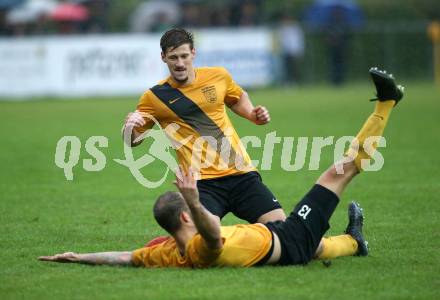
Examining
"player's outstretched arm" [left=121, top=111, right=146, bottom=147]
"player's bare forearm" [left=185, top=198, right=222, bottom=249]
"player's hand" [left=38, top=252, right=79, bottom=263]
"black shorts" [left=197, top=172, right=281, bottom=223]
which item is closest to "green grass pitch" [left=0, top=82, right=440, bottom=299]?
"player's hand" [left=38, top=252, right=79, bottom=263]

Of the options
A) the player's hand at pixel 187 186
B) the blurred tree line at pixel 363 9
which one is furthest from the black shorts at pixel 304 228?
the blurred tree line at pixel 363 9

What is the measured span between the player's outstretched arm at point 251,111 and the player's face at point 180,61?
2.01 ft

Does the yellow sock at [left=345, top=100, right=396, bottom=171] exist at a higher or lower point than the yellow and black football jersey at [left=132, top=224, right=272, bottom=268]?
higher

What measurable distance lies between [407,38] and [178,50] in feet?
92.5

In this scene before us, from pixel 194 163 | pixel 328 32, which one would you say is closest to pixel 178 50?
pixel 194 163

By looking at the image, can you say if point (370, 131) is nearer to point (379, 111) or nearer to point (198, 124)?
point (379, 111)

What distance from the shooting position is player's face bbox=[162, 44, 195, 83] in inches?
318

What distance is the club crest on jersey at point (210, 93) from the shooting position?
8344 millimetres

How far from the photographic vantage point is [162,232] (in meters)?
9.27

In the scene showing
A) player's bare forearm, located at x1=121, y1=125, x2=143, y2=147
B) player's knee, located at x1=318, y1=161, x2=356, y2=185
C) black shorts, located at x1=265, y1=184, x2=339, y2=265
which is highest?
player's bare forearm, located at x1=121, y1=125, x2=143, y2=147

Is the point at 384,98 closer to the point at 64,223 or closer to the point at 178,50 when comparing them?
the point at 178,50

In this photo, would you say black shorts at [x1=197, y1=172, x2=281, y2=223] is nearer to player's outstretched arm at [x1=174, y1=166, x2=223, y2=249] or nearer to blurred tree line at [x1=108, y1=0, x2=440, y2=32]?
player's outstretched arm at [x1=174, y1=166, x2=223, y2=249]

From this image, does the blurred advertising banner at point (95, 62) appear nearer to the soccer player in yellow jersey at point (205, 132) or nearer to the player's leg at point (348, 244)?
the soccer player in yellow jersey at point (205, 132)

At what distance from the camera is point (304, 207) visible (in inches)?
292
